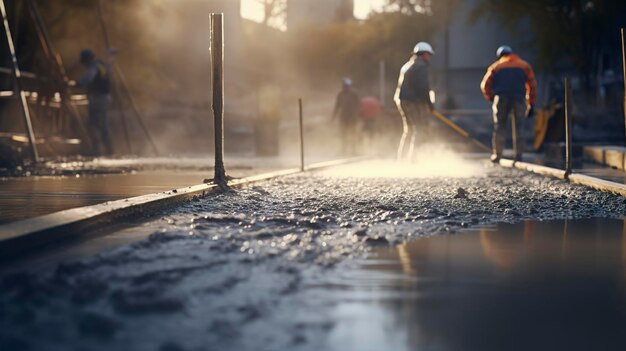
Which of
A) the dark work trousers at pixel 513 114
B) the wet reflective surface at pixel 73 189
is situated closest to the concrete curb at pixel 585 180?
the dark work trousers at pixel 513 114

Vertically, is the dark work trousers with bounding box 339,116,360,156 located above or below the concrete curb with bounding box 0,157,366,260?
above

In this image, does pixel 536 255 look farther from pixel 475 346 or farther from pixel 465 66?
pixel 465 66

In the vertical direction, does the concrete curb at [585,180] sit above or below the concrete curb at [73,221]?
below

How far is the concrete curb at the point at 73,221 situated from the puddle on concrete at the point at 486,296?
5.39 ft

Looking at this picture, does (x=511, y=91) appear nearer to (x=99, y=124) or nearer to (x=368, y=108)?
(x=99, y=124)

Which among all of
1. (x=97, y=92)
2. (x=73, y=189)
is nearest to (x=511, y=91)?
(x=73, y=189)

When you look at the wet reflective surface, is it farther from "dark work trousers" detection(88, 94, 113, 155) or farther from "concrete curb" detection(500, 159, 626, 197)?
"dark work trousers" detection(88, 94, 113, 155)

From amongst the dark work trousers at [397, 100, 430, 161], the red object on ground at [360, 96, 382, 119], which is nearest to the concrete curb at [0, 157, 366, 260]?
the dark work trousers at [397, 100, 430, 161]

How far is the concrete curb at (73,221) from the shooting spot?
4812 millimetres

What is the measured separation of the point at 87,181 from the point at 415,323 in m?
8.64

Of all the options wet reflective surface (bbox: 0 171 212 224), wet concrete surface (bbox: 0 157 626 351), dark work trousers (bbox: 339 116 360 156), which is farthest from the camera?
dark work trousers (bbox: 339 116 360 156)

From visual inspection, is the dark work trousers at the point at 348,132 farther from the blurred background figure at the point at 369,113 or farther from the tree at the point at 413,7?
the tree at the point at 413,7

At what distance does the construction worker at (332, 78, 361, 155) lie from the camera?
25.4m

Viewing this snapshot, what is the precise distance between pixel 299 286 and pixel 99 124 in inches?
669
